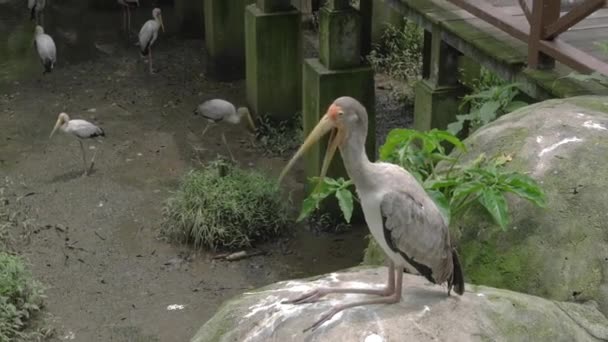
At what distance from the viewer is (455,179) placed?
535 cm

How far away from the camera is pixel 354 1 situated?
14547mm

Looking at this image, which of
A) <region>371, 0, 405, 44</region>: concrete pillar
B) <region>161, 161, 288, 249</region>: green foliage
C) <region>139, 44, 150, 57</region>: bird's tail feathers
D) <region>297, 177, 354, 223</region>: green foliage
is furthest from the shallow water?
<region>297, 177, 354, 223</region>: green foliage

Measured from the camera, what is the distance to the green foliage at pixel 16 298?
7.29m

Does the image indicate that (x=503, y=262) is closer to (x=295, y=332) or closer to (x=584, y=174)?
(x=584, y=174)

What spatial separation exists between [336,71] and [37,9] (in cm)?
725

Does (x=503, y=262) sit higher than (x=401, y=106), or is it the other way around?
(x=503, y=262)

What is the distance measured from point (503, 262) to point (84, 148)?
6923 millimetres

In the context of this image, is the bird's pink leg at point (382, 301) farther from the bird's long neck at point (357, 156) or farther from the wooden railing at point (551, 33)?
the wooden railing at point (551, 33)

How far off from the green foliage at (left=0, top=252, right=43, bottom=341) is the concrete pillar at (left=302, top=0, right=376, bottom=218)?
3.07 metres

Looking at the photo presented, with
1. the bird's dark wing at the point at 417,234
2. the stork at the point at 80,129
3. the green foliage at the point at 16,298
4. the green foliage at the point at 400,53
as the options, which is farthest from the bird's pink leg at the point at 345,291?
the green foliage at the point at 400,53

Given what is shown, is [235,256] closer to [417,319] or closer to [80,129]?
[80,129]

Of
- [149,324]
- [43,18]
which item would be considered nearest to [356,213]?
[149,324]

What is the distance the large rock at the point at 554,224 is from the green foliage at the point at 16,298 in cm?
359

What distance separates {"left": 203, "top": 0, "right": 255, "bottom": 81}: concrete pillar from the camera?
13102 mm
